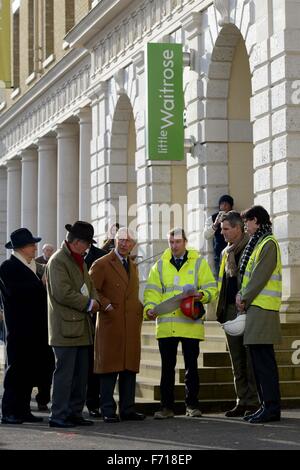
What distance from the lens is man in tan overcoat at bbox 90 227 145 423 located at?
13.2 metres

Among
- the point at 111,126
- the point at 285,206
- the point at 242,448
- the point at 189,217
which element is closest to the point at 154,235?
the point at 189,217

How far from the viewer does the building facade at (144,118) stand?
17.4 meters

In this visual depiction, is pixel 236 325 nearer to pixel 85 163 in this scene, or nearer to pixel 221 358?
pixel 221 358

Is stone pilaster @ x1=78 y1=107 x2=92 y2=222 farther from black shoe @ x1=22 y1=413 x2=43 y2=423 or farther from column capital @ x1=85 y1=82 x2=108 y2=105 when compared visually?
black shoe @ x1=22 y1=413 x2=43 y2=423

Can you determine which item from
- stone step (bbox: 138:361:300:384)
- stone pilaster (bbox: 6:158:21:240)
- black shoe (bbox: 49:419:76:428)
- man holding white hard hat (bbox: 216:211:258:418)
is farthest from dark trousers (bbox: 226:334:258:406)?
stone pilaster (bbox: 6:158:21:240)

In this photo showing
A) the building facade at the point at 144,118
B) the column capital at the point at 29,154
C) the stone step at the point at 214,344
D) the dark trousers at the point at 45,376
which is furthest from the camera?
the column capital at the point at 29,154

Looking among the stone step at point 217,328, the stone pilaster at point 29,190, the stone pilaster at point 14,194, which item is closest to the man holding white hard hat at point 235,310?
the stone step at point 217,328

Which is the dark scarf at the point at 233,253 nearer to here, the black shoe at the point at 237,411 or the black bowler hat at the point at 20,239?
the black shoe at the point at 237,411

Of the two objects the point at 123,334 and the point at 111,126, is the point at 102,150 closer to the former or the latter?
the point at 111,126

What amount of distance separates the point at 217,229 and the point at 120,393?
6.05 m

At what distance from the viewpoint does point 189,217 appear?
21.8m

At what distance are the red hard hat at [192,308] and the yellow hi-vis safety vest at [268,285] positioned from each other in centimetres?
72

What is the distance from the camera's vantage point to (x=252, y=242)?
41.7 feet
